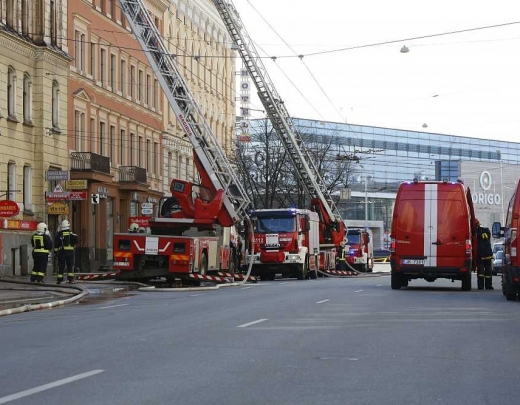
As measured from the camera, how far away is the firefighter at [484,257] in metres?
31.1

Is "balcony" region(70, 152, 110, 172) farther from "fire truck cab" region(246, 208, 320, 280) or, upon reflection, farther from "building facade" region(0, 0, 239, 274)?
"fire truck cab" region(246, 208, 320, 280)

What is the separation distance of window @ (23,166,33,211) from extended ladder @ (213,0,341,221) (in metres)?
9.20

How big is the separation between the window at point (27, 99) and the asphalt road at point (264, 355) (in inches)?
909

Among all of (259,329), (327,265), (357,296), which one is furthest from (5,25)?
(259,329)

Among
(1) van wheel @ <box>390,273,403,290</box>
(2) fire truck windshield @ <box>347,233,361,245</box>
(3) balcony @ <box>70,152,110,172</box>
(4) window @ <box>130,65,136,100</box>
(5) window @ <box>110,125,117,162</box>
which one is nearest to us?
(1) van wheel @ <box>390,273,403,290</box>

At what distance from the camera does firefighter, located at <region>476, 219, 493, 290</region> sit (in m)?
31.1

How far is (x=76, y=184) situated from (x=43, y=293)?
17.3m

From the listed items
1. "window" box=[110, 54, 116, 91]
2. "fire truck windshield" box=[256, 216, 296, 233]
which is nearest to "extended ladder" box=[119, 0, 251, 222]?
"fire truck windshield" box=[256, 216, 296, 233]

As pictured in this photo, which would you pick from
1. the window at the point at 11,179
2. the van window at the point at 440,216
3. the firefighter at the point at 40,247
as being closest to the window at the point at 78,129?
the window at the point at 11,179

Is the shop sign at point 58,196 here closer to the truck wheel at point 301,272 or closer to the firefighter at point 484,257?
the truck wheel at point 301,272

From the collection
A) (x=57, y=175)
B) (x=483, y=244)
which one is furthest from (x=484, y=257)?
(x=57, y=175)

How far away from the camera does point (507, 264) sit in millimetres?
23703

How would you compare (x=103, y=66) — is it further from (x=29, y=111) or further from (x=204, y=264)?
(x=204, y=264)

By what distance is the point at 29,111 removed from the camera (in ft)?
145
